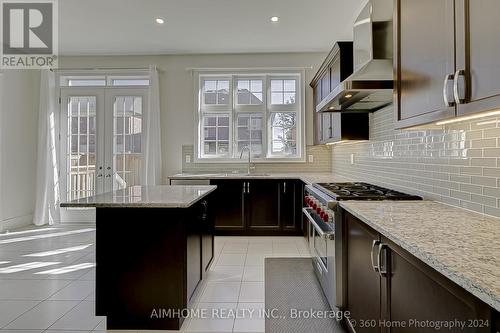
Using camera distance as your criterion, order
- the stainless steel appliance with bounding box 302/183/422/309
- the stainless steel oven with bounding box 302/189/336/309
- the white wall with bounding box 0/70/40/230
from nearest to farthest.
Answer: the stainless steel appliance with bounding box 302/183/422/309 < the stainless steel oven with bounding box 302/189/336/309 < the white wall with bounding box 0/70/40/230

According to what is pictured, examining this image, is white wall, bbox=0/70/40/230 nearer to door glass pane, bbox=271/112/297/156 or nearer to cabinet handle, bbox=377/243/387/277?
door glass pane, bbox=271/112/297/156

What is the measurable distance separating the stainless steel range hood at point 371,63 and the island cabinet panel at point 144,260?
1.47 meters

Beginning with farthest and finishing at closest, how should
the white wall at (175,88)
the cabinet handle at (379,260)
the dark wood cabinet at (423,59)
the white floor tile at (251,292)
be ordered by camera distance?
the white wall at (175,88) < the white floor tile at (251,292) < the cabinet handle at (379,260) < the dark wood cabinet at (423,59)

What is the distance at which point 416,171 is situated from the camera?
233 cm

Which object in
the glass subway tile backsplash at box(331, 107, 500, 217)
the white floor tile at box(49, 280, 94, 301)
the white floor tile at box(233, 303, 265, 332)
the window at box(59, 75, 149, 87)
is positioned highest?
the window at box(59, 75, 149, 87)

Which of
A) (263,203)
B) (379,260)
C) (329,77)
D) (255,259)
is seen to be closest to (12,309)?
(255,259)

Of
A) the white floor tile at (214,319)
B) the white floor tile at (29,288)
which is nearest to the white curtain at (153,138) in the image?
the white floor tile at (29,288)

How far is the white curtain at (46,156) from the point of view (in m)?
5.24

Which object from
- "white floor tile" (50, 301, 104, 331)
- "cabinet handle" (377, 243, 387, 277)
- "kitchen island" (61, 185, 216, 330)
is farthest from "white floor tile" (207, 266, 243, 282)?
"cabinet handle" (377, 243, 387, 277)

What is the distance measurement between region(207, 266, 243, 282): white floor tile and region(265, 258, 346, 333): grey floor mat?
281 mm

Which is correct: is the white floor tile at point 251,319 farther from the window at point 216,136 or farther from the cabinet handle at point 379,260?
the window at point 216,136

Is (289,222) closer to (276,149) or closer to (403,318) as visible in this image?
(276,149)

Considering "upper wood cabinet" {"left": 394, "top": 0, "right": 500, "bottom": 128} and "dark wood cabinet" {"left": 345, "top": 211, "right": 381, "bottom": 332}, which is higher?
"upper wood cabinet" {"left": 394, "top": 0, "right": 500, "bottom": 128}

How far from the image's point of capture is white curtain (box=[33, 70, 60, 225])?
5.24 metres
